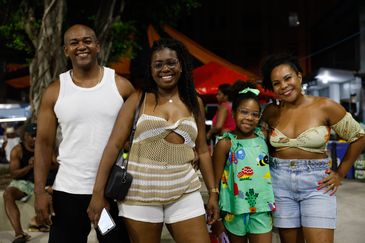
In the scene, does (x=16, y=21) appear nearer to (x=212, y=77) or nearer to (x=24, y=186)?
(x=212, y=77)

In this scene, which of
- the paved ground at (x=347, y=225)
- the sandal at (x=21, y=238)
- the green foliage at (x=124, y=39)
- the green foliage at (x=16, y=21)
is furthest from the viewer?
the green foliage at (x=124, y=39)

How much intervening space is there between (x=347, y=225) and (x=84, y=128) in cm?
366

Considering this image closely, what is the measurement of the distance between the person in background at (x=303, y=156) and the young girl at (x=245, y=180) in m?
0.09

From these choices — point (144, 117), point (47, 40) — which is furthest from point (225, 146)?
point (47, 40)

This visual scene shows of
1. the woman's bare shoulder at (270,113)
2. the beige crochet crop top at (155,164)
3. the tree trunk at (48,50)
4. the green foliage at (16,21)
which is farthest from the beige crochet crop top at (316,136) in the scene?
the green foliage at (16,21)

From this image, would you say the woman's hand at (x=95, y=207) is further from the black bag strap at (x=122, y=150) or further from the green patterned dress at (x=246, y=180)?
the green patterned dress at (x=246, y=180)

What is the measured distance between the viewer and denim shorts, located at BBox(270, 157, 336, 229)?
2.87m

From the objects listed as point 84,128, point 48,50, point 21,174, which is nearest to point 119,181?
point 84,128

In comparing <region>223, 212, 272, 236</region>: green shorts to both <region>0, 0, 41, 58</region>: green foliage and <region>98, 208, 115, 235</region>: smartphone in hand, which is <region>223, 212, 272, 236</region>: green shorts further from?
<region>0, 0, 41, 58</region>: green foliage

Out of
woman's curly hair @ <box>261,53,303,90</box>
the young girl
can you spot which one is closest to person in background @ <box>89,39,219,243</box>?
the young girl

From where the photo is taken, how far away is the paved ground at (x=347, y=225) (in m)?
4.57

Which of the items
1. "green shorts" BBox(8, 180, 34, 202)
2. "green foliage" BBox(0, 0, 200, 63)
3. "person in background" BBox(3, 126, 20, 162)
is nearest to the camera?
"green shorts" BBox(8, 180, 34, 202)

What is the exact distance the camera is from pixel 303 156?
2.95m

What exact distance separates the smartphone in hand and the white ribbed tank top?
0.17 meters
